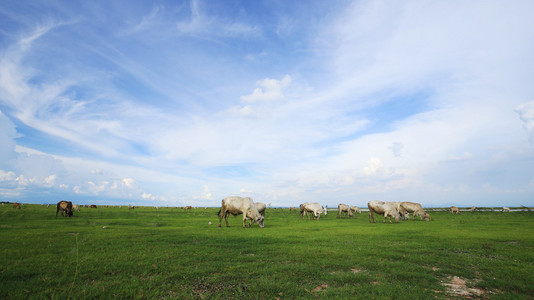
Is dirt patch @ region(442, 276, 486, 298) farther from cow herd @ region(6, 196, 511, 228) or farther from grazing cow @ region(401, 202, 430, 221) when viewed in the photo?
grazing cow @ region(401, 202, 430, 221)

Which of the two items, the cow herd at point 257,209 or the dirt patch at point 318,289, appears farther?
the cow herd at point 257,209

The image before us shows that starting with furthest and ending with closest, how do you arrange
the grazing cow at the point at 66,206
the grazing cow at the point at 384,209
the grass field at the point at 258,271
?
the grazing cow at the point at 66,206 < the grazing cow at the point at 384,209 < the grass field at the point at 258,271

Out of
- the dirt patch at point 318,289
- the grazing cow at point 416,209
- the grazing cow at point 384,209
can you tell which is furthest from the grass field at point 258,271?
the grazing cow at point 416,209

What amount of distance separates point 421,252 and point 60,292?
14.3m

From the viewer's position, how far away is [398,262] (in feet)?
31.4

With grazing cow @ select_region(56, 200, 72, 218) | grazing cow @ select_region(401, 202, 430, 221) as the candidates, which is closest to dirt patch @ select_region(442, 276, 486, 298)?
grazing cow @ select_region(401, 202, 430, 221)

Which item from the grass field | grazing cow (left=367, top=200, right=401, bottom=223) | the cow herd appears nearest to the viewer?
the grass field

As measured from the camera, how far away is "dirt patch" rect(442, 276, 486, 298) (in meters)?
6.77

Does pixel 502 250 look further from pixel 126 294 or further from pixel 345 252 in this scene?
pixel 126 294

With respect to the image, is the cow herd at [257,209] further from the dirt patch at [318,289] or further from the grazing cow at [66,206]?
the dirt patch at [318,289]

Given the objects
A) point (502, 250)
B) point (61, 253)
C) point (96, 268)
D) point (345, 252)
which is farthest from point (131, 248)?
point (502, 250)

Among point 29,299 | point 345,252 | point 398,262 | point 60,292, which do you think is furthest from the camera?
point 345,252

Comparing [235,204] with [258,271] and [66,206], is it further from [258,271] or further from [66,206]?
[66,206]

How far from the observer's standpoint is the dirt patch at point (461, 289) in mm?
6766
